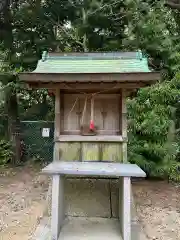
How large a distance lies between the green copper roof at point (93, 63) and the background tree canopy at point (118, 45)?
1609mm

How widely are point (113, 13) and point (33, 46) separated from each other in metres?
2.17

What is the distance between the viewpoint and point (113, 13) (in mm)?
6648

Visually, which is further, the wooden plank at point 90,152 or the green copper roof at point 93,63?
the wooden plank at point 90,152

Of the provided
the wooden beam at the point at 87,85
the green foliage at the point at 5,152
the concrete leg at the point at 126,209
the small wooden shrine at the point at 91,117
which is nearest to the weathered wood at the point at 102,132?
the small wooden shrine at the point at 91,117

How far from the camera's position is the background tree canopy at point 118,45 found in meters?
5.51

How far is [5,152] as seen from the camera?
7.09 metres

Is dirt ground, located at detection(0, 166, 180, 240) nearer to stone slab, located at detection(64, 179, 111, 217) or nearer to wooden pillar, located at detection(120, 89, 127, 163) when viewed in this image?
stone slab, located at detection(64, 179, 111, 217)

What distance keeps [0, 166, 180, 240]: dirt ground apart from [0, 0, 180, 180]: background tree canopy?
0.52 m

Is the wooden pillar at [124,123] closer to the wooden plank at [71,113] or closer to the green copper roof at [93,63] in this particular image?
the green copper roof at [93,63]

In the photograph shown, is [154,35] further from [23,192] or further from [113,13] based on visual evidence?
[23,192]

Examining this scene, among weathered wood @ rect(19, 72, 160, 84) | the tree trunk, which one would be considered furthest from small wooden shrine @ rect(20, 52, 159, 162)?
the tree trunk

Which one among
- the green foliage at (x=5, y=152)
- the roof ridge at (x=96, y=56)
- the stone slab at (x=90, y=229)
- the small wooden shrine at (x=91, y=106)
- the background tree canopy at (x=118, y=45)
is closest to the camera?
the stone slab at (x=90, y=229)

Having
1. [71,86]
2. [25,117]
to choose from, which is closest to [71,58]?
[71,86]

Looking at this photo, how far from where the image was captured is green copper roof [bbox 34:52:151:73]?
12.4 ft
